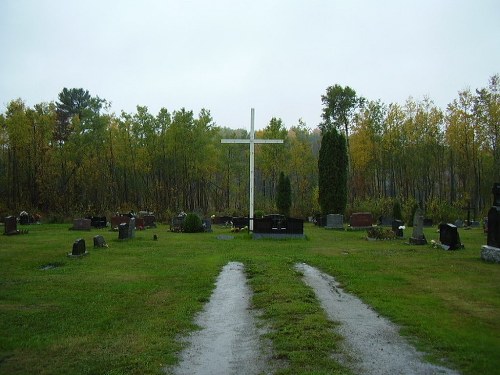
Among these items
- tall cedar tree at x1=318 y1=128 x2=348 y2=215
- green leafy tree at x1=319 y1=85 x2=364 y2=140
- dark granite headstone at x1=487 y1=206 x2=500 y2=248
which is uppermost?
green leafy tree at x1=319 y1=85 x2=364 y2=140

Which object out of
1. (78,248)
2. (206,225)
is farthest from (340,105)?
(78,248)

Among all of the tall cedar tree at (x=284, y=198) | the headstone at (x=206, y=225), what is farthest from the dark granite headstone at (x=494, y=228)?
the tall cedar tree at (x=284, y=198)

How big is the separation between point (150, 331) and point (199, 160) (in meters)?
38.1

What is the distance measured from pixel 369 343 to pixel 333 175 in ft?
93.2

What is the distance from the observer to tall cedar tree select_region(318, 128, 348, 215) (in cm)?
3319

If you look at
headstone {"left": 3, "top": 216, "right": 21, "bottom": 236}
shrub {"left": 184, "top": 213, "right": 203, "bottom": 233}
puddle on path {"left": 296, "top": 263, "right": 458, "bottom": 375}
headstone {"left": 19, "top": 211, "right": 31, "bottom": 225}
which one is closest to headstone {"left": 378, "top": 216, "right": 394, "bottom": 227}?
shrub {"left": 184, "top": 213, "right": 203, "bottom": 233}

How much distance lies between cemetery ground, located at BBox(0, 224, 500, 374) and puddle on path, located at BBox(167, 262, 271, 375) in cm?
20

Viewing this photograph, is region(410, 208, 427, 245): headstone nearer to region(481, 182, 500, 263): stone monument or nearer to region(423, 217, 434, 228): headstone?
region(481, 182, 500, 263): stone monument

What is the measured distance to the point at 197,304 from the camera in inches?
316

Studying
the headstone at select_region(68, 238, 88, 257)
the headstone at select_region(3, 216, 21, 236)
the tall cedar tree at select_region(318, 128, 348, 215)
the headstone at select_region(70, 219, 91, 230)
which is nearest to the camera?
the headstone at select_region(68, 238, 88, 257)

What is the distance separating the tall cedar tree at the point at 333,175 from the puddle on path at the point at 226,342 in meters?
25.2

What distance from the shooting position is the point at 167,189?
45.7m

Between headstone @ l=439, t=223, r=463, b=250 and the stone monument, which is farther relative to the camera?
headstone @ l=439, t=223, r=463, b=250

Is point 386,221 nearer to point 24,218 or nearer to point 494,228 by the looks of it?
point 494,228
